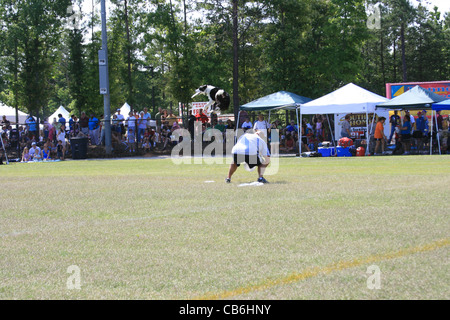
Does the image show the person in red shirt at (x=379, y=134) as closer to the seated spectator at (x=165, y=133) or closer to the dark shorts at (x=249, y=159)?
the seated spectator at (x=165, y=133)

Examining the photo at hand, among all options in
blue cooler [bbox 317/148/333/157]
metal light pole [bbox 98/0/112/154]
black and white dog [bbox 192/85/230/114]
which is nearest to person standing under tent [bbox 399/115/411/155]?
blue cooler [bbox 317/148/333/157]

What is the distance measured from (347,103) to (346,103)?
0.05 m

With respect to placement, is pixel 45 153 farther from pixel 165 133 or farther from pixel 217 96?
pixel 217 96

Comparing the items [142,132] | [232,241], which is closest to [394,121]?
[142,132]

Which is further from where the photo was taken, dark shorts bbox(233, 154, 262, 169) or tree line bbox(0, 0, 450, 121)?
tree line bbox(0, 0, 450, 121)

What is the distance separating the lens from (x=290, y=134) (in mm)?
30469

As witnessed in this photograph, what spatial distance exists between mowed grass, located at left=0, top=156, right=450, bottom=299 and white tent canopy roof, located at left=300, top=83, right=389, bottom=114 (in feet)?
38.7

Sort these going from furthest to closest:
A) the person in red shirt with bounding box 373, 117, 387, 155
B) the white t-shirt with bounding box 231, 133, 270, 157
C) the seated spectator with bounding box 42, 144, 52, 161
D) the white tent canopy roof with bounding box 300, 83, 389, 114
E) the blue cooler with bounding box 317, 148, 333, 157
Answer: the seated spectator with bounding box 42, 144, 52, 161, the blue cooler with bounding box 317, 148, 333, 157, the person in red shirt with bounding box 373, 117, 387, 155, the white tent canopy roof with bounding box 300, 83, 389, 114, the white t-shirt with bounding box 231, 133, 270, 157

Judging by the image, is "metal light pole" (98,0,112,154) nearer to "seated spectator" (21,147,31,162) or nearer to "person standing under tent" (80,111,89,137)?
"person standing under tent" (80,111,89,137)

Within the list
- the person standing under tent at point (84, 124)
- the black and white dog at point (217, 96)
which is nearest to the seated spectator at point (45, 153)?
the person standing under tent at point (84, 124)

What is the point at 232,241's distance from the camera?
7.47 metres

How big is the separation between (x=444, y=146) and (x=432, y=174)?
1109 cm

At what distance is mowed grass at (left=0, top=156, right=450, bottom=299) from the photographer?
18.0 ft

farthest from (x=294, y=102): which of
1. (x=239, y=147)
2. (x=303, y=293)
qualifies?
(x=303, y=293)
